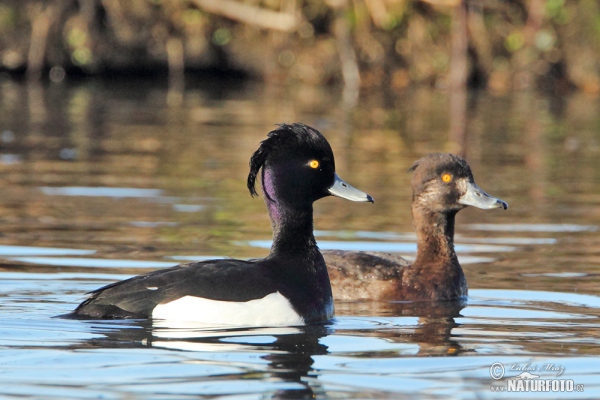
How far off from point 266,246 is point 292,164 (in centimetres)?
278

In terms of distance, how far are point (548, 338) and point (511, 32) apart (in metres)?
25.0

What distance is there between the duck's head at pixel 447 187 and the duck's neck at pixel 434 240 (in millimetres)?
67

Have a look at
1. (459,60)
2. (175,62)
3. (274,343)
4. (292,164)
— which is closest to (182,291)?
(274,343)

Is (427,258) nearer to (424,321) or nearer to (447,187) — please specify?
A: (447,187)

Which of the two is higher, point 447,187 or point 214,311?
point 447,187

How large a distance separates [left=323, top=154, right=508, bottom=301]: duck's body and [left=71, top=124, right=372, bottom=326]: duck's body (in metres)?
1.16

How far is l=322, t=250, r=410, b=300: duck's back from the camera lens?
812cm

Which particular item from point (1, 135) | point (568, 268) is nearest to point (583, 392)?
point (568, 268)

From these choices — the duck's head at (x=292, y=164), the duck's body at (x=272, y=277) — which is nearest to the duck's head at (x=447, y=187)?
the duck's body at (x=272, y=277)

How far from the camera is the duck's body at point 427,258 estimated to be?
8.12 meters

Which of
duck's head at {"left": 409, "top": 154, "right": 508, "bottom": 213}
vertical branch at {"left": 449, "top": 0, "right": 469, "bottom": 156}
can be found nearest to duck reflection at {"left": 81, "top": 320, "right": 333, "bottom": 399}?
duck's head at {"left": 409, "top": 154, "right": 508, "bottom": 213}

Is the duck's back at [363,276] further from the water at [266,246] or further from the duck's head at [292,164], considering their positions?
the duck's head at [292,164]

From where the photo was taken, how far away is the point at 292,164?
694 centimetres

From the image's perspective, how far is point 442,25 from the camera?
30453 millimetres
